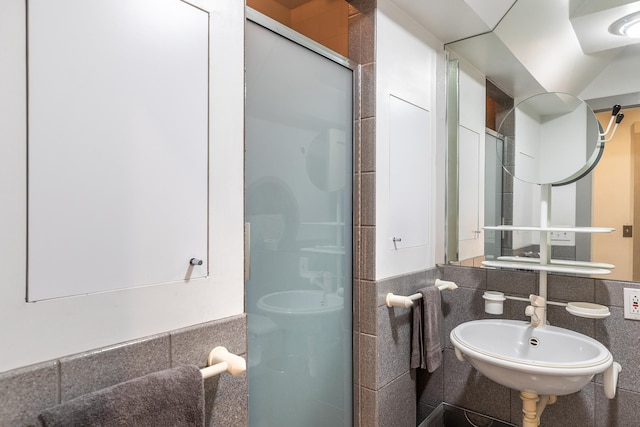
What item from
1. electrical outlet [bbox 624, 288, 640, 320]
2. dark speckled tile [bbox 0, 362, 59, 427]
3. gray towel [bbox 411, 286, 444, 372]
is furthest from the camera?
gray towel [bbox 411, 286, 444, 372]

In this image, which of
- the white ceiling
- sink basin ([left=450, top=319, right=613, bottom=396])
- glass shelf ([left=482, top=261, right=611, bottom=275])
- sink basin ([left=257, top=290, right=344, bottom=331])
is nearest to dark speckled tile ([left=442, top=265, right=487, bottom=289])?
glass shelf ([left=482, top=261, right=611, bottom=275])

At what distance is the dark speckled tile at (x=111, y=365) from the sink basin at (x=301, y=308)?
0.42 m

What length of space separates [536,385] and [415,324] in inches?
21.8

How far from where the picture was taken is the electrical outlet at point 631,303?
1.52m

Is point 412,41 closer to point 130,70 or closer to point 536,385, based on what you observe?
point 130,70

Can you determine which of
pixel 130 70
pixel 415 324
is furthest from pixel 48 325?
pixel 415 324

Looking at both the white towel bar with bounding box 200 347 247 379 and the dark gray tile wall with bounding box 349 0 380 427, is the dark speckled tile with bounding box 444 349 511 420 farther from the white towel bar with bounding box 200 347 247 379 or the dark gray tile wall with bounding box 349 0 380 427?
the white towel bar with bounding box 200 347 247 379

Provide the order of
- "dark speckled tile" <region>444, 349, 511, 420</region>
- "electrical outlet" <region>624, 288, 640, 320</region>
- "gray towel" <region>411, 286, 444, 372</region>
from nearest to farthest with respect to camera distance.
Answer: "electrical outlet" <region>624, 288, 640, 320</region> → "gray towel" <region>411, 286, 444, 372</region> → "dark speckled tile" <region>444, 349, 511, 420</region>

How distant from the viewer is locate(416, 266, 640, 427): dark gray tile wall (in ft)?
5.14

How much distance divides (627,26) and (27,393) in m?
2.38

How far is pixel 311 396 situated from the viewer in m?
1.47

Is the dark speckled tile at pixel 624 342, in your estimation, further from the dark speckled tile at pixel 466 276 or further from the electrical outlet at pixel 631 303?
the dark speckled tile at pixel 466 276

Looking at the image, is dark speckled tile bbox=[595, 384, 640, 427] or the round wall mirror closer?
dark speckled tile bbox=[595, 384, 640, 427]

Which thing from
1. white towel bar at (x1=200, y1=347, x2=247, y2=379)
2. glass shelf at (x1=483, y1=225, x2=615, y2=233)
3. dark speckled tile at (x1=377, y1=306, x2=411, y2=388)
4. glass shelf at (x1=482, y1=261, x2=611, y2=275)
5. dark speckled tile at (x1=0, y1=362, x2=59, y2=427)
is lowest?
dark speckled tile at (x1=377, y1=306, x2=411, y2=388)
